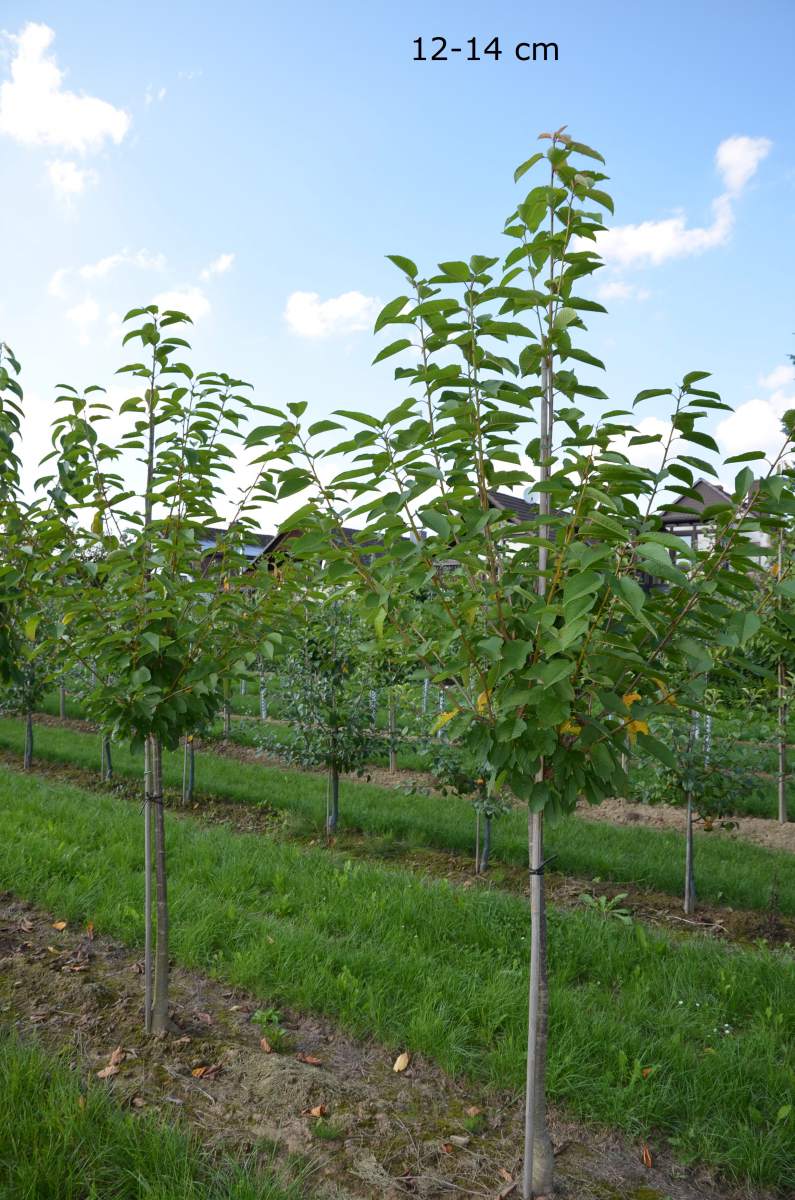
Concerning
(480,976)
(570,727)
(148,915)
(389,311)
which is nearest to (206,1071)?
(148,915)

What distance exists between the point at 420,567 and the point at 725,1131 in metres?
2.36

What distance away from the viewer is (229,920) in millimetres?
4512

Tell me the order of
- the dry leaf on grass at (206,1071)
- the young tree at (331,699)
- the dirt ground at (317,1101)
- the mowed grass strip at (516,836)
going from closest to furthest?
the dirt ground at (317,1101) → the dry leaf on grass at (206,1071) → the mowed grass strip at (516,836) → the young tree at (331,699)

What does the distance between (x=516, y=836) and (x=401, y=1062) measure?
422cm

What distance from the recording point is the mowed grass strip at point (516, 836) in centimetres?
642

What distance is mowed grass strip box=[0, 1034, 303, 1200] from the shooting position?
7.98 feet

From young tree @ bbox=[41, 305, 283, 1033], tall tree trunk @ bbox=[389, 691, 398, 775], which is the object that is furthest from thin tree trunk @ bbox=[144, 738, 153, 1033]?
tall tree trunk @ bbox=[389, 691, 398, 775]

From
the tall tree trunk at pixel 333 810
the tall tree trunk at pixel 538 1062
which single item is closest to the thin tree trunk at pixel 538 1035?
the tall tree trunk at pixel 538 1062

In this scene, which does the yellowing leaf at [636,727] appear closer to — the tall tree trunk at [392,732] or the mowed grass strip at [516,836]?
the mowed grass strip at [516,836]

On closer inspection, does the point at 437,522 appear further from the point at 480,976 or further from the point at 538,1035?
the point at 480,976

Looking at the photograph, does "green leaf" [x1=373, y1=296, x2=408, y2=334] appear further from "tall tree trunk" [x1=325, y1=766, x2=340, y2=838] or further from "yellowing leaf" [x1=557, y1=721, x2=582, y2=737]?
"tall tree trunk" [x1=325, y1=766, x2=340, y2=838]

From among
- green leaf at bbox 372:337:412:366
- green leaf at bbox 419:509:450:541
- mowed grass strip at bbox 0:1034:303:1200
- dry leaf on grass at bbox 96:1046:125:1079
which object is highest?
green leaf at bbox 372:337:412:366

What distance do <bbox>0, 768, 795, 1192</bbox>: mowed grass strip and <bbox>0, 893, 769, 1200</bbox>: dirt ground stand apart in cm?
13

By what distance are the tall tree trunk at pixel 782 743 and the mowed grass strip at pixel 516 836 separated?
0.89m
